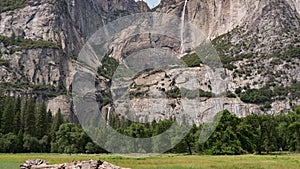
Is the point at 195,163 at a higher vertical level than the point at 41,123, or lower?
lower

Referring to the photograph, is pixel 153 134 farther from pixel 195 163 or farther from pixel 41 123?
pixel 195 163

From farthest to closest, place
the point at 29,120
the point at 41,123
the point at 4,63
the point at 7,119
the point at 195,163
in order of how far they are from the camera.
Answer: the point at 4,63 < the point at 41,123 < the point at 29,120 < the point at 7,119 < the point at 195,163

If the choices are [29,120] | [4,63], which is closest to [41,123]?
[29,120]

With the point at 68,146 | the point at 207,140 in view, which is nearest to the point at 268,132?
the point at 207,140

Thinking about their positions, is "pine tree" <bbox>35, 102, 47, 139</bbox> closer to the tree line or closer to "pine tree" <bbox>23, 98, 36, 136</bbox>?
the tree line

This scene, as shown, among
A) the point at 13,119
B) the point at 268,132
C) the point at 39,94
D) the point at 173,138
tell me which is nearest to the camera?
the point at 173,138

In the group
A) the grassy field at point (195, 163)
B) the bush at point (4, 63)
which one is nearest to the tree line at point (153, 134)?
the grassy field at point (195, 163)

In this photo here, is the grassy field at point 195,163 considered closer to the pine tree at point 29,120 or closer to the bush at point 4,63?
the pine tree at point 29,120

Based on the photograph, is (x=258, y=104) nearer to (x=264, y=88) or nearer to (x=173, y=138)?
(x=264, y=88)

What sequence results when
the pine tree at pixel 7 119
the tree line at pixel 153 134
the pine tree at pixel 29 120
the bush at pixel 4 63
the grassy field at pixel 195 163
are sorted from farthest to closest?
the bush at pixel 4 63, the pine tree at pixel 29 120, the pine tree at pixel 7 119, the tree line at pixel 153 134, the grassy field at pixel 195 163
